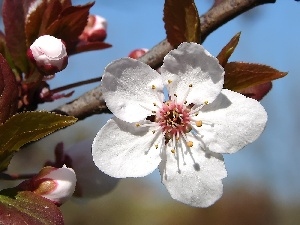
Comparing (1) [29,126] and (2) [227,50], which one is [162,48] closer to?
(2) [227,50]

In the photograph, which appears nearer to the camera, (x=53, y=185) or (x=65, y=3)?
(x=53, y=185)

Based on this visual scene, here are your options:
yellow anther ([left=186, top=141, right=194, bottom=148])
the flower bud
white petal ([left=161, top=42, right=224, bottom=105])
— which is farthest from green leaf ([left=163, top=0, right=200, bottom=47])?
the flower bud

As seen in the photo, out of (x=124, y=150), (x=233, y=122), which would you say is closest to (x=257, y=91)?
(x=233, y=122)

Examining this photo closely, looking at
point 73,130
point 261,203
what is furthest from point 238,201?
point 73,130

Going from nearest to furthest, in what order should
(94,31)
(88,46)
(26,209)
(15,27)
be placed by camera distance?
(26,209), (15,27), (88,46), (94,31)

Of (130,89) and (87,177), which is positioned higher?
(130,89)

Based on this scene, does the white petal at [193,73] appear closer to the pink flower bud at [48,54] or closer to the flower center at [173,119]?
the flower center at [173,119]

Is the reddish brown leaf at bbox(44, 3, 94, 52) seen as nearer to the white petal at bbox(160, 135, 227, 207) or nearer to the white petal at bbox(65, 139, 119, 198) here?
the white petal at bbox(65, 139, 119, 198)
